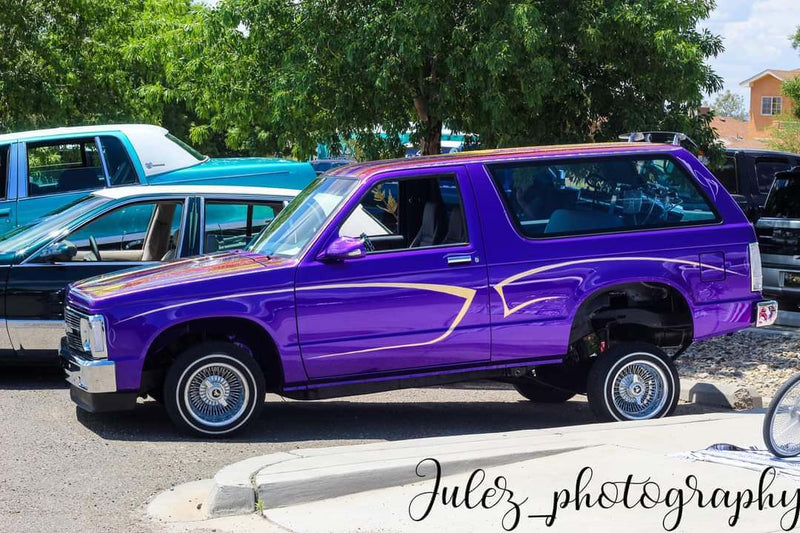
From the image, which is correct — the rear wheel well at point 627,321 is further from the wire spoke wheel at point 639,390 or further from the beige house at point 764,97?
the beige house at point 764,97

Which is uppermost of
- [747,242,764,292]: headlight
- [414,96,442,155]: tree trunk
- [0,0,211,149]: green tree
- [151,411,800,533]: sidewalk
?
[0,0,211,149]: green tree

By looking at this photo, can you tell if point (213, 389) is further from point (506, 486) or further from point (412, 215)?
point (506, 486)

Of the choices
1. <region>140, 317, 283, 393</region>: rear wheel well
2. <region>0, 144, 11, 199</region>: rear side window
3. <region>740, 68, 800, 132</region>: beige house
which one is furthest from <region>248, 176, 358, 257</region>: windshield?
<region>740, 68, 800, 132</region>: beige house

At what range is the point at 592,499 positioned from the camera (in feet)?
20.0

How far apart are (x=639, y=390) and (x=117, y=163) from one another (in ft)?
22.1

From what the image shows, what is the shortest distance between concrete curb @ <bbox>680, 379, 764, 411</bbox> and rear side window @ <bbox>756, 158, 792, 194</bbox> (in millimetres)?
8520

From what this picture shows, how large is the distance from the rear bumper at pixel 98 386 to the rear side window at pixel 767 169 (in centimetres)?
1242

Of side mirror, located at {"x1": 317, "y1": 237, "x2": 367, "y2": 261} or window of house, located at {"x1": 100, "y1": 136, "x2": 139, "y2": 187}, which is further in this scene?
window of house, located at {"x1": 100, "y1": 136, "x2": 139, "y2": 187}

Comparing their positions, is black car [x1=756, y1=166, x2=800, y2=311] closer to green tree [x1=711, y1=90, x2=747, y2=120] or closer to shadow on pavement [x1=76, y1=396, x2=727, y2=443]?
shadow on pavement [x1=76, y1=396, x2=727, y2=443]

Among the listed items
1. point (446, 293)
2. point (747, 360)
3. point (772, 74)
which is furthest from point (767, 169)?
point (772, 74)

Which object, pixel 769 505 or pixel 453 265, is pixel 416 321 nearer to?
pixel 453 265

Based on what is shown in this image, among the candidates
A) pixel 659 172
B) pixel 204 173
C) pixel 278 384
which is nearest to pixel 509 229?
pixel 659 172

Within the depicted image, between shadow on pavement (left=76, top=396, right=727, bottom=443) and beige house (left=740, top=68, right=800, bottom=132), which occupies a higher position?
beige house (left=740, top=68, right=800, bottom=132)

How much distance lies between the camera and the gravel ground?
33.8ft
